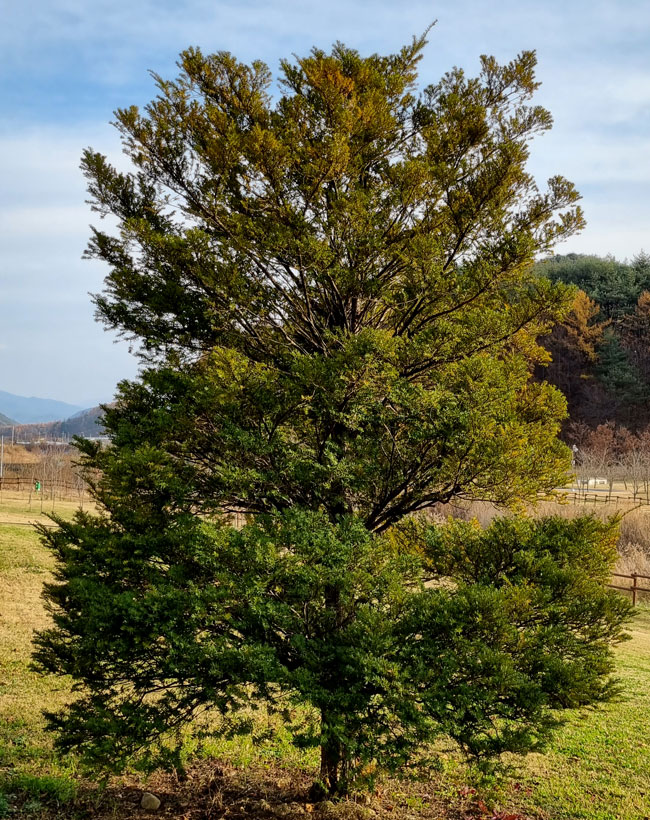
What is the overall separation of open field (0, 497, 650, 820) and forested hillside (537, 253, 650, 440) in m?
46.4

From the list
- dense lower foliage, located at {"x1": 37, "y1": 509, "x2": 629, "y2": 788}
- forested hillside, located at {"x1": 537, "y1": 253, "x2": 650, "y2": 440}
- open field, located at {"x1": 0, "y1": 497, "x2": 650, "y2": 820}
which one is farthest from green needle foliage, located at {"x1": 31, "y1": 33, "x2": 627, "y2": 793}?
forested hillside, located at {"x1": 537, "y1": 253, "x2": 650, "y2": 440}

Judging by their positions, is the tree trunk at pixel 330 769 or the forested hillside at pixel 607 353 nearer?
the tree trunk at pixel 330 769

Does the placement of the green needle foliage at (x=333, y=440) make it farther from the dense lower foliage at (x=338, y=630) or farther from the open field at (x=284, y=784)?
the open field at (x=284, y=784)

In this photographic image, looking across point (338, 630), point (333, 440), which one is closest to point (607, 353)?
point (333, 440)

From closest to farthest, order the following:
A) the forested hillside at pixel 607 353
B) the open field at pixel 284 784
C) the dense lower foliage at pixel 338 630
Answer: the dense lower foliage at pixel 338 630, the open field at pixel 284 784, the forested hillside at pixel 607 353

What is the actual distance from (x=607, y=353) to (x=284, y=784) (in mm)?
55255

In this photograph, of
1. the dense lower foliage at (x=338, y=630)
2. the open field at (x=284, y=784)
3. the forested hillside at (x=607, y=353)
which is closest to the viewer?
the dense lower foliage at (x=338, y=630)

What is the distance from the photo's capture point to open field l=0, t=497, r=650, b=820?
5887 millimetres

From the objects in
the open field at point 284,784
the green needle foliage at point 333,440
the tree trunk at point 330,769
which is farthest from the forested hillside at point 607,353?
the tree trunk at point 330,769

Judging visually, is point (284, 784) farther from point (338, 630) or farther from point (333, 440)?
point (333, 440)

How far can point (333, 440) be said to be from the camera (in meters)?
6.07

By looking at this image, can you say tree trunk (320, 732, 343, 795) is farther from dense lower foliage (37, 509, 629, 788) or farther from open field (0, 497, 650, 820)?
dense lower foliage (37, 509, 629, 788)

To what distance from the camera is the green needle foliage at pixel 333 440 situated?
4.75 meters

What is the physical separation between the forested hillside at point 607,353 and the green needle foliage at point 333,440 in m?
48.9
